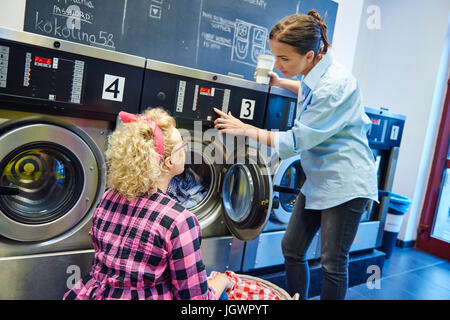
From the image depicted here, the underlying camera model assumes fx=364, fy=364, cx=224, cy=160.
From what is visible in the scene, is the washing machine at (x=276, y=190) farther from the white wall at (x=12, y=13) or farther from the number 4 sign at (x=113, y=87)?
the white wall at (x=12, y=13)

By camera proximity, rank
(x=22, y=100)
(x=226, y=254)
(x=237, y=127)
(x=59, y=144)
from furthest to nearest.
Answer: (x=226, y=254) < (x=237, y=127) < (x=59, y=144) < (x=22, y=100)

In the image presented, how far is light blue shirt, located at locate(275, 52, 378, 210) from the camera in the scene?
1587mm

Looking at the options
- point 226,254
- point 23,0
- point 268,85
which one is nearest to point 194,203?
point 226,254

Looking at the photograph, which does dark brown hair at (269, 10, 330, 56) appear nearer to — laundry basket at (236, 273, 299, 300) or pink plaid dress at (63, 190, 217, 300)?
pink plaid dress at (63, 190, 217, 300)

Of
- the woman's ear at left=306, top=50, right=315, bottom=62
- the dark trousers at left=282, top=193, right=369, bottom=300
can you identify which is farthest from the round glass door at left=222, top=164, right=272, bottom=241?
the woman's ear at left=306, top=50, right=315, bottom=62

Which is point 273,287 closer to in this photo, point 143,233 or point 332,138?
point 332,138

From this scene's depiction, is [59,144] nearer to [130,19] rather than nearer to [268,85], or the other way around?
[268,85]

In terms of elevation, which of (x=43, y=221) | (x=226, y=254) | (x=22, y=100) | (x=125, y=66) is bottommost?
(x=226, y=254)

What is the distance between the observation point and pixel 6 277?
1.61 metres

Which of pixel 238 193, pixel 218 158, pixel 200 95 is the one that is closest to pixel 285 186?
pixel 238 193

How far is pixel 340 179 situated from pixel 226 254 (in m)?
0.88

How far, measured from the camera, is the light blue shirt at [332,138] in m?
1.59

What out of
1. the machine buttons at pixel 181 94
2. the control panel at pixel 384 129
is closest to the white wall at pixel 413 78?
the control panel at pixel 384 129

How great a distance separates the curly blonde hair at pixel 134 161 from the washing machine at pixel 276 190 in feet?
3.75
